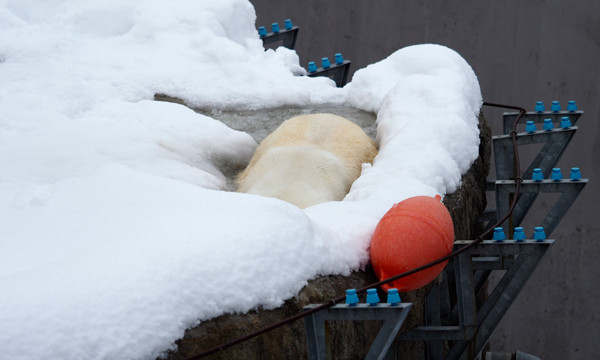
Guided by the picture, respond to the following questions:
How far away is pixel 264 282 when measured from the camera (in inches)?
136

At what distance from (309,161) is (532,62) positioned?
7.68 meters

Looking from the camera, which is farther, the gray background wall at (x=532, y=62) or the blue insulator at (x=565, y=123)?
the gray background wall at (x=532, y=62)

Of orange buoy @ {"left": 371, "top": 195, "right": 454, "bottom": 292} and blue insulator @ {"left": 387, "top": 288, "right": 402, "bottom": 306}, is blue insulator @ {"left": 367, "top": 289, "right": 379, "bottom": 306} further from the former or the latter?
orange buoy @ {"left": 371, "top": 195, "right": 454, "bottom": 292}

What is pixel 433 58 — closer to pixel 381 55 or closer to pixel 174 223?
pixel 174 223

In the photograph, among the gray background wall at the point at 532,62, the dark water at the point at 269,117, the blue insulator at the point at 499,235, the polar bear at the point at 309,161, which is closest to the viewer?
the blue insulator at the point at 499,235

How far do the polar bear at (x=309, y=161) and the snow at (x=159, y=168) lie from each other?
7.6 inches

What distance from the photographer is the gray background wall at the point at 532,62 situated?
11.8 m

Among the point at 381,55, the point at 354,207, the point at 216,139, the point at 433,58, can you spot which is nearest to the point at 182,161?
the point at 216,139

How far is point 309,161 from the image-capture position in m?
5.20

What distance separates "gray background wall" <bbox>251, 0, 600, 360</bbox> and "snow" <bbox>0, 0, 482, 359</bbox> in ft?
15.8

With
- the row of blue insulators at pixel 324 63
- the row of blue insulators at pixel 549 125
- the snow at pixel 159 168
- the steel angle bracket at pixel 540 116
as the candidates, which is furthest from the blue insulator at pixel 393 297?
the row of blue insulators at pixel 324 63

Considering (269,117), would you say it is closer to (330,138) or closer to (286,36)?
(330,138)

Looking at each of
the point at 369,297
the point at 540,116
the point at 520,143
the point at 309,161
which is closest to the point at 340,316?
the point at 369,297

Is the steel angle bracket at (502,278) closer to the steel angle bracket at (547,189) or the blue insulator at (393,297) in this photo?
the steel angle bracket at (547,189)
